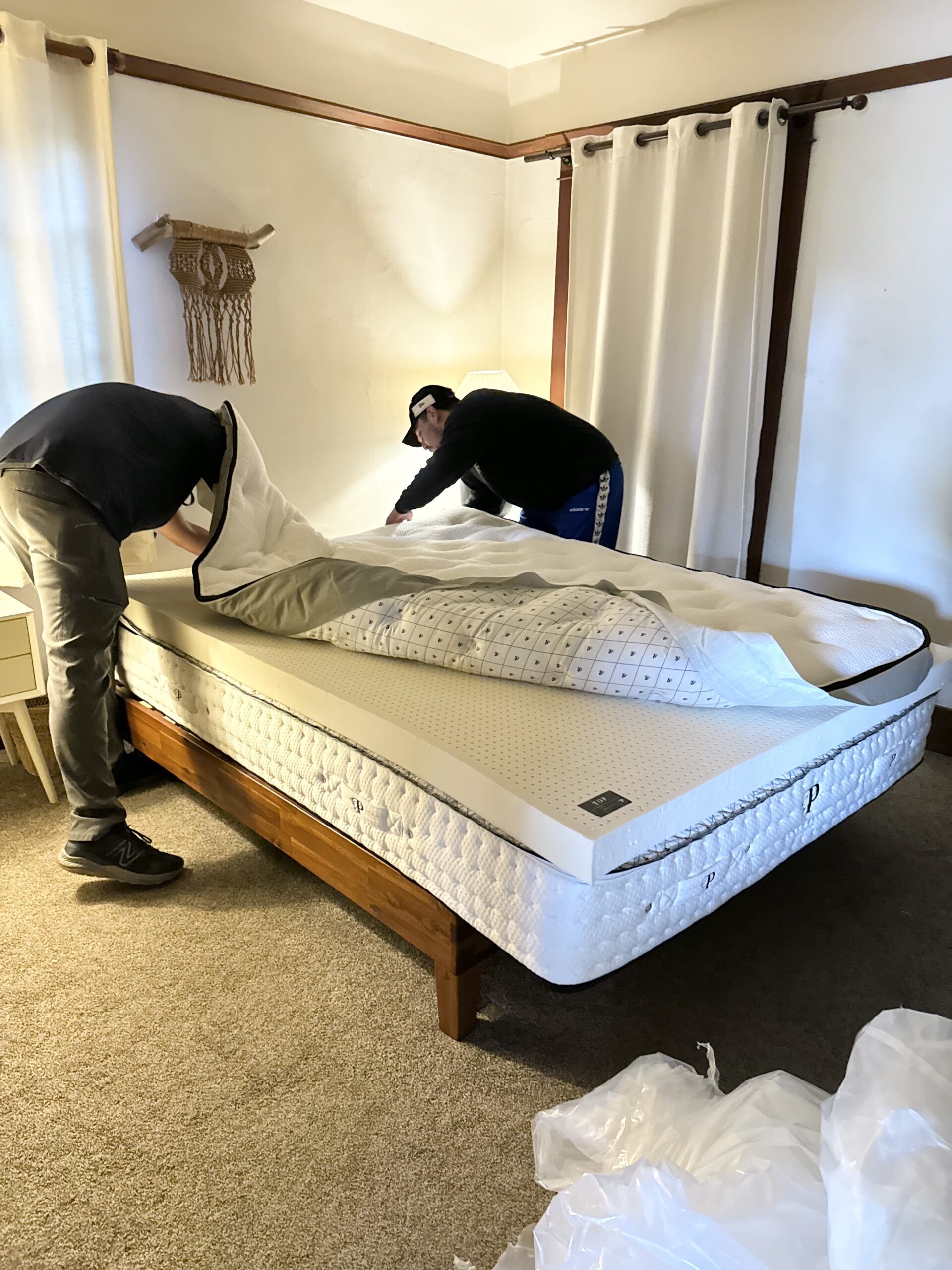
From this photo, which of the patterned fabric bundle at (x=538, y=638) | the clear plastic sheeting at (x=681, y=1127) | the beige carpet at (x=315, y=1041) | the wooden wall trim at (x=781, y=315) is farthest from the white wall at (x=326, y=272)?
the clear plastic sheeting at (x=681, y=1127)

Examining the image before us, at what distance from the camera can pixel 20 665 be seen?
2301 mm

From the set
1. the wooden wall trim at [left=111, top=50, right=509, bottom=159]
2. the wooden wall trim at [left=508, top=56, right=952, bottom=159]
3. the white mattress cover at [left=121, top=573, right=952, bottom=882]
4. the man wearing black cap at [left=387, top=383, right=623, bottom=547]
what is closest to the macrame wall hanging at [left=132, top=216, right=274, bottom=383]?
the wooden wall trim at [left=111, top=50, right=509, bottom=159]

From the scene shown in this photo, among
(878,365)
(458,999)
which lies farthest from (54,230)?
(878,365)

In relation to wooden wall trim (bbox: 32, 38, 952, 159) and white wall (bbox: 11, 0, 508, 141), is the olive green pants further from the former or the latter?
white wall (bbox: 11, 0, 508, 141)

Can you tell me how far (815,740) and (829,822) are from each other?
0.29 m

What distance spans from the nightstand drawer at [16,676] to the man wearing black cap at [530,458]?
1198mm

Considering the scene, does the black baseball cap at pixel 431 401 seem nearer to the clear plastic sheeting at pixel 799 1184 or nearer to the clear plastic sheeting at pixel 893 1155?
the clear plastic sheeting at pixel 799 1184

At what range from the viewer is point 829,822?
1.83m

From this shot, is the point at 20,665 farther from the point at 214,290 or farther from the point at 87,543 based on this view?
the point at 214,290

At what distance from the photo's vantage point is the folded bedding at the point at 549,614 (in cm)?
167

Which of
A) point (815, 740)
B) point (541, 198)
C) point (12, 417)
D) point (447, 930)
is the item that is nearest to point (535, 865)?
point (447, 930)

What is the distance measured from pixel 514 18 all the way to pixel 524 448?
1.63 m

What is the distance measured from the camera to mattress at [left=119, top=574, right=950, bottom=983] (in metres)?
1.35

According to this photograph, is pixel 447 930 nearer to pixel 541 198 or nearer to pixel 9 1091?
pixel 9 1091
